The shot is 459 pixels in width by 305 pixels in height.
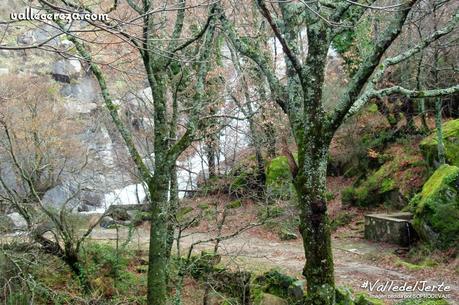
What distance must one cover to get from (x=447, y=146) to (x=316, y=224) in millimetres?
8075

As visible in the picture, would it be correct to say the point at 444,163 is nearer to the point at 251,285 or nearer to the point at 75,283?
the point at 251,285

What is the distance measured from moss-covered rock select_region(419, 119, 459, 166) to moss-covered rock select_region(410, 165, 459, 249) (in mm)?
1520

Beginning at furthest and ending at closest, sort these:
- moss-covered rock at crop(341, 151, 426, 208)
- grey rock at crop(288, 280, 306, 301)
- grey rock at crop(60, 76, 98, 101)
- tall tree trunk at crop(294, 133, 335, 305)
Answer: grey rock at crop(60, 76, 98, 101) < moss-covered rock at crop(341, 151, 426, 208) < grey rock at crop(288, 280, 306, 301) < tall tree trunk at crop(294, 133, 335, 305)

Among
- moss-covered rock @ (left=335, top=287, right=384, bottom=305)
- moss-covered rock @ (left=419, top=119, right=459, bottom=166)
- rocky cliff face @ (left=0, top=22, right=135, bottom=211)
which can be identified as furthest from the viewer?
rocky cliff face @ (left=0, top=22, right=135, bottom=211)

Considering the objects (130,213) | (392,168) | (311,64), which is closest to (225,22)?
(311,64)

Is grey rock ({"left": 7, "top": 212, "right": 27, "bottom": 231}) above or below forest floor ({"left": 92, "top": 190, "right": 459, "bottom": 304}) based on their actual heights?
above

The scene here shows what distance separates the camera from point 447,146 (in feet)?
38.8

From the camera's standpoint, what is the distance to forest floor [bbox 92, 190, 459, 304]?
328 inches

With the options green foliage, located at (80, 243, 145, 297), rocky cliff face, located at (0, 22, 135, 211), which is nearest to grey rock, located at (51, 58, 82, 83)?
rocky cliff face, located at (0, 22, 135, 211)

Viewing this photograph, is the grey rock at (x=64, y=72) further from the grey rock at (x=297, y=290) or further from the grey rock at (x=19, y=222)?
the grey rock at (x=297, y=290)

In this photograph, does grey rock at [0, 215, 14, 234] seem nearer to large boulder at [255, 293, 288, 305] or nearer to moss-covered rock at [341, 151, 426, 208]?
large boulder at [255, 293, 288, 305]

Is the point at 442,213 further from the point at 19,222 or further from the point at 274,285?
the point at 19,222
